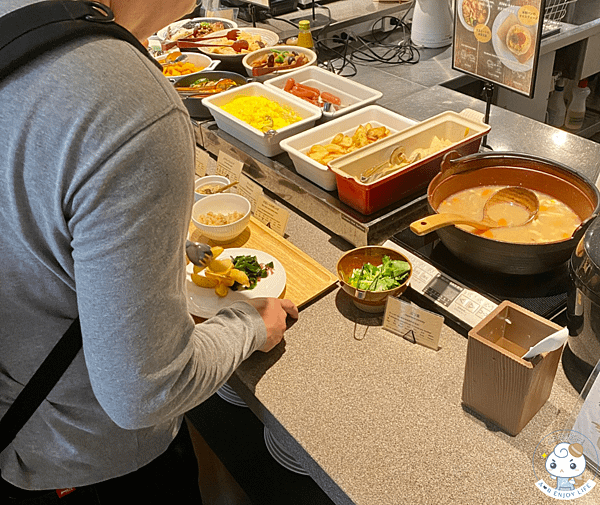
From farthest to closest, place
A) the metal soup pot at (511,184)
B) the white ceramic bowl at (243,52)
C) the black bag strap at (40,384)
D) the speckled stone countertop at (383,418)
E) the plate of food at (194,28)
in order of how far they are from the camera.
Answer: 1. the plate of food at (194,28)
2. the white ceramic bowl at (243,52)
3. the metal soup pot at (511,184)
4. the speckled stone countertop at (383,418)
5. the black bag strap at (40,384)

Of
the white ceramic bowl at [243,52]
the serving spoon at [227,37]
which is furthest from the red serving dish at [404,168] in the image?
the serving spoon at [227,37]

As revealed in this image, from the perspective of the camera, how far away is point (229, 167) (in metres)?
1.63

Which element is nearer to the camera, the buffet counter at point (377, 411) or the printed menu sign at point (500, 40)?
the buffet counter at point (377, 411)

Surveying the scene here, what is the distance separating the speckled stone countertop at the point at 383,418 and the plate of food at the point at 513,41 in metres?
0.69

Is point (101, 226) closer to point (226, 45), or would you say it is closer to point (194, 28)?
point (226, 45)

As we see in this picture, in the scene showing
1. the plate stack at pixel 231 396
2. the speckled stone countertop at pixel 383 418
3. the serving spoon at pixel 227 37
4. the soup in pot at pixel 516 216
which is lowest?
the plate stack at pixel 231 396

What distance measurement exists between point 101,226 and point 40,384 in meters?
0.33

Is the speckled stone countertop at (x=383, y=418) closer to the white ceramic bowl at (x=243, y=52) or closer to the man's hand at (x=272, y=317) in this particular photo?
the man's hand at (x=272, y=317)

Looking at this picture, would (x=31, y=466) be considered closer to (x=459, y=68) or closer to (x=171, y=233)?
(x=171, y=233)

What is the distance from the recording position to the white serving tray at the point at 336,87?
1743mm

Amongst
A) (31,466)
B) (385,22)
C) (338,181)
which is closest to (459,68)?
(338,181)

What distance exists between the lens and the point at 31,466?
881 mm

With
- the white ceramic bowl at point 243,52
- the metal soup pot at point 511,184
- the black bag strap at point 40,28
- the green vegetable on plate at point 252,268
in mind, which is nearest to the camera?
the black bag strap at point 40,28

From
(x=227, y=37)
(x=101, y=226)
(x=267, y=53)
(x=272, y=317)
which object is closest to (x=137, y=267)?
(x=101, y=226)
